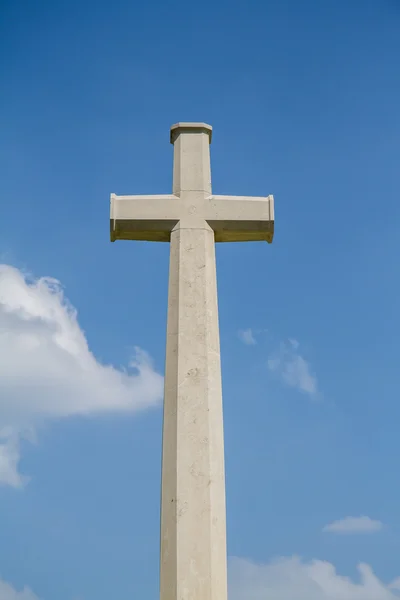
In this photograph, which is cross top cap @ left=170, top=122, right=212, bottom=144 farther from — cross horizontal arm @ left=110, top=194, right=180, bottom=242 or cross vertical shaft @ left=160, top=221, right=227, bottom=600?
cross vertical shaft @ left=160, top=221, right=227, bottom=600

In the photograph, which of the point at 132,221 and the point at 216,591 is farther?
the point at 132,221

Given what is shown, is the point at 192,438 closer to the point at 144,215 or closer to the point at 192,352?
the point at 192,352

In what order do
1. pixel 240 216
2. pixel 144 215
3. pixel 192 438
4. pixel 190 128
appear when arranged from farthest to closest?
pixel 190 128 < pixel 240 216 < pixel 144 215 < pixel 192 438

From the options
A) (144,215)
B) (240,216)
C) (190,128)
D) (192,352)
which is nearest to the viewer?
(192,352)

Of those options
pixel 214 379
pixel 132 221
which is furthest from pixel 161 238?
pixel 214 379

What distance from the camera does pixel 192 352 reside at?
962 centimetres

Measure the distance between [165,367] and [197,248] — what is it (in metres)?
1.69

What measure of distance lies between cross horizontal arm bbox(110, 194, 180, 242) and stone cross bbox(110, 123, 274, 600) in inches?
0.5

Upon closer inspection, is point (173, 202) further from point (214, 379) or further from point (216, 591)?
point (216, 591)

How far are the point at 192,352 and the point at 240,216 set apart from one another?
2.20 metres

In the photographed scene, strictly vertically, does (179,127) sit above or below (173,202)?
above

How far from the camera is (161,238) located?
10797 mm

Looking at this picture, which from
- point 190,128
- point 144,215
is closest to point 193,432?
point 144,215

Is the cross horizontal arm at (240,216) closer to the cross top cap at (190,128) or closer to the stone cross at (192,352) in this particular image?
the stone cross at (192,352)
